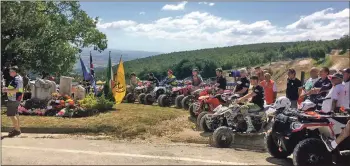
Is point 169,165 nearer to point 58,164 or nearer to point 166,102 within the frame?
point 58,164

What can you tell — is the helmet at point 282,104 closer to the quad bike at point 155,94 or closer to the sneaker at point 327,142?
the sneaker at point 327,142

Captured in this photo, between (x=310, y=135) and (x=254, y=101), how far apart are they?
2580 millimetres

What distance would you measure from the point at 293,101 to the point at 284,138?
3274 millimetres

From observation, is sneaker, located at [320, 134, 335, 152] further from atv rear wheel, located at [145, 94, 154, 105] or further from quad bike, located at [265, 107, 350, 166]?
atv rear wheel, located at [145, 94, 154, 105]

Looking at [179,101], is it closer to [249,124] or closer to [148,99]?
[148,99]

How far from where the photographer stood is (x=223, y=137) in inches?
340

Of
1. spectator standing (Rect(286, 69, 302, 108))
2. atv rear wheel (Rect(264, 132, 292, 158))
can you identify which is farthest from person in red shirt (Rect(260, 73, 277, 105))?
atv rear wheel (Rect(264, 132, 292, 158))

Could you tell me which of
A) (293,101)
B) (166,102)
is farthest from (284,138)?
(166,102)

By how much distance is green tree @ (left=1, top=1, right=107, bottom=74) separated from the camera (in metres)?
21.2

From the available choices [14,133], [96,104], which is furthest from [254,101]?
[14,133]

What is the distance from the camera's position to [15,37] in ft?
72.1

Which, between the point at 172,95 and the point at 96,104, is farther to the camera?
the point at 172,95

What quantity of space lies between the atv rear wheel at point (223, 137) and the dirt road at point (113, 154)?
26 cm

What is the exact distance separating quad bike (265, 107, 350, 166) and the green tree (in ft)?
56.0
